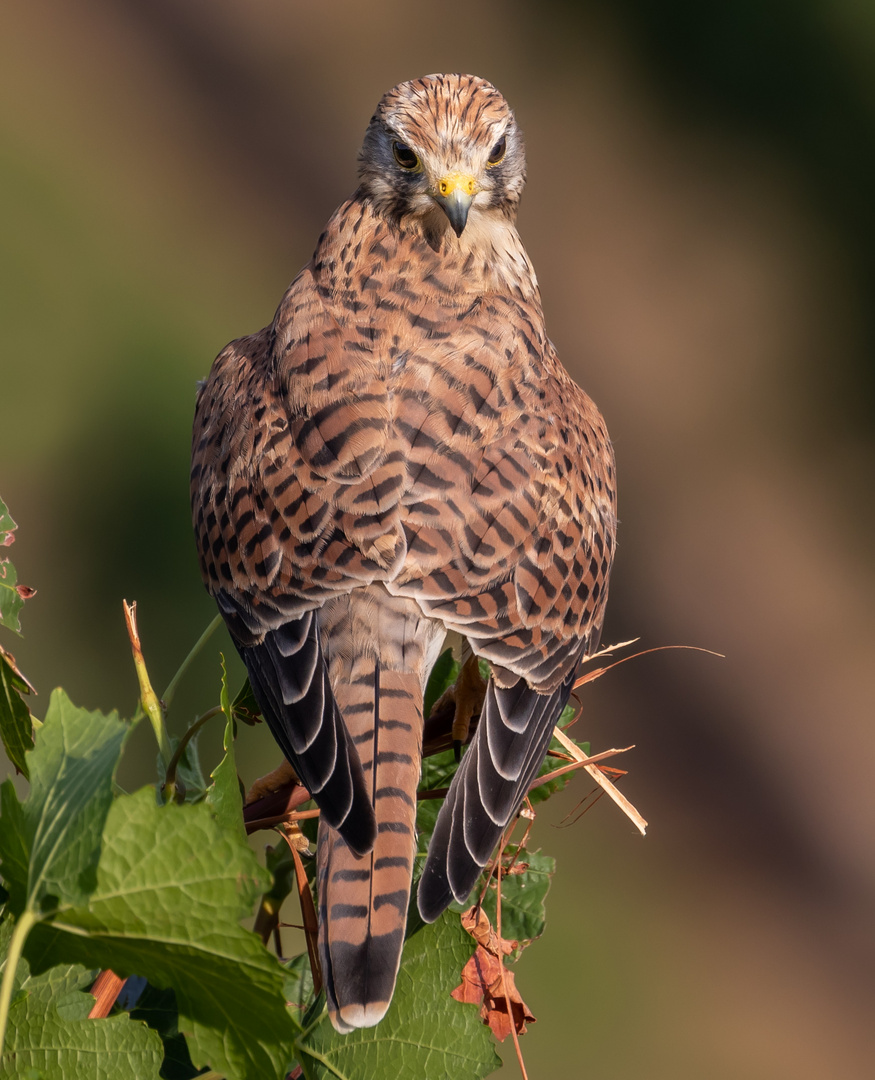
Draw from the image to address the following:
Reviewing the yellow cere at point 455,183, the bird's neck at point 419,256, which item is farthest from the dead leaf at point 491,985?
the yellow cere at point 455,183

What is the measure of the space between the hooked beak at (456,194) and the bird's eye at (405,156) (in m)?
0.10

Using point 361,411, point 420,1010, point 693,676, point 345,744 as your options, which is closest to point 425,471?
point 361,411

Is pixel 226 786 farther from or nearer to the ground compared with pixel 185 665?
farther from the ground

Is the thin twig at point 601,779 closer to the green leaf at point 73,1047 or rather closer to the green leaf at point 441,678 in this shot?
the green leaf at point 441,678

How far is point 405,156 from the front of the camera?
266cm

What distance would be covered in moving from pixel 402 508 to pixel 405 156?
0.96 m

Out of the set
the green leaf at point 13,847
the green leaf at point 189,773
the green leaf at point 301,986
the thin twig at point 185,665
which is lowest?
the green leaf at point 301,986

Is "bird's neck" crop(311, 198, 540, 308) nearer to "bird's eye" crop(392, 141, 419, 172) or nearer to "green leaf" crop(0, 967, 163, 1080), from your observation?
"bird's eye" crop(392, 141, 419, 172)

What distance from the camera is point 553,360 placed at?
8.76 feet

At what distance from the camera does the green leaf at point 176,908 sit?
0.96m

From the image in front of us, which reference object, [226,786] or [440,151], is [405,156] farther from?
[226,786]

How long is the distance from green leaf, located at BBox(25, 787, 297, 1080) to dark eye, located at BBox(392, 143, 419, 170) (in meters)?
1.95

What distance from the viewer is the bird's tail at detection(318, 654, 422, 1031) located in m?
1.35

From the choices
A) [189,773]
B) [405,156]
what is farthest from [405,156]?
[189,773]
